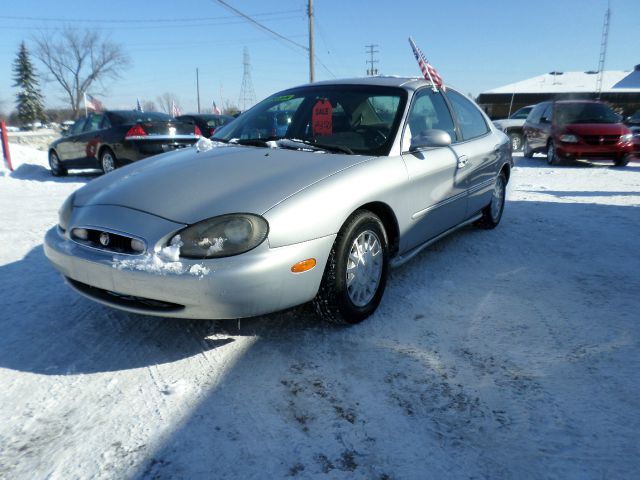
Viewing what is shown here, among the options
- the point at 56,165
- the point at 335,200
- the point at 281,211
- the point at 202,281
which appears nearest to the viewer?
the point at 202,281

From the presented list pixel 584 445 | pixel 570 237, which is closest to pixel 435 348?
pixel 584 445

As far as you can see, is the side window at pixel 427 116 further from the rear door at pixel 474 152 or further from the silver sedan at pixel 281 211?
the rear door at pixel 474 152

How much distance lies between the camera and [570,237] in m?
4.83

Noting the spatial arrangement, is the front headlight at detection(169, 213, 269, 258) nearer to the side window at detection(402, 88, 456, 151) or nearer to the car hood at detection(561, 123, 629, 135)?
the side window at detection(402, 88, 456, 151)

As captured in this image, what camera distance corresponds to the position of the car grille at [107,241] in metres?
2.33

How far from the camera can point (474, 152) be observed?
13.7 feet

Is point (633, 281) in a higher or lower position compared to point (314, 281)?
lower

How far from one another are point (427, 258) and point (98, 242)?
2704 mm

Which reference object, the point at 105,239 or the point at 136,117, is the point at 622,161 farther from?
the point at 105,239

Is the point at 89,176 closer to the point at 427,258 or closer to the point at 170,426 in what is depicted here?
the point at 427,258

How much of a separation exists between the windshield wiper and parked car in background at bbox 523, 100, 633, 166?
9732mm

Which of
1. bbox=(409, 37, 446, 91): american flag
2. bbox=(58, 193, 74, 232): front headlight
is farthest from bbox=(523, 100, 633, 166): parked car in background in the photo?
bbox=(58, 193, 74, 232): front headlight

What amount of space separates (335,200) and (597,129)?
34.7ft

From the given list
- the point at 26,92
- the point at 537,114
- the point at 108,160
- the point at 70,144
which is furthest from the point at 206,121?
the point at 26,92
